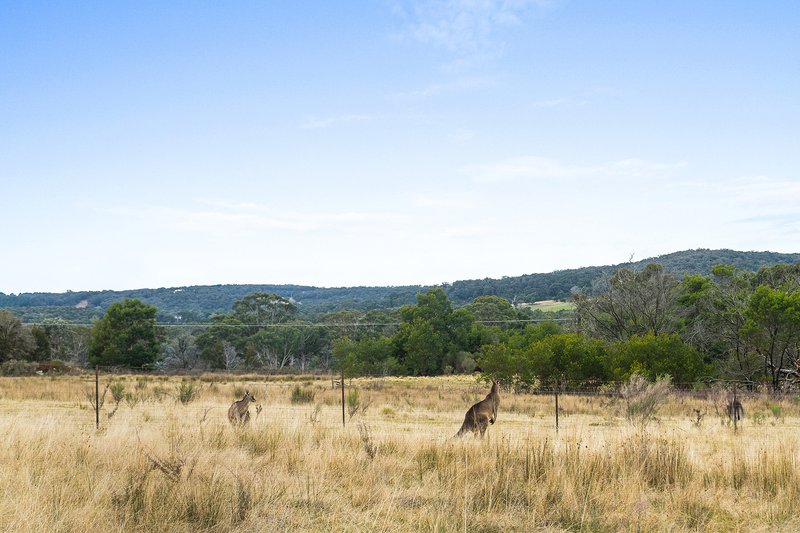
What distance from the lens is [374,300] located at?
16812 centimetres

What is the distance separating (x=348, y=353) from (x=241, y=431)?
53.7 metres

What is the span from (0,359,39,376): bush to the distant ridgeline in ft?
171

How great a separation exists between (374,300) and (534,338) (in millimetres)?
120235

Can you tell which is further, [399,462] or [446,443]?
[446,443]

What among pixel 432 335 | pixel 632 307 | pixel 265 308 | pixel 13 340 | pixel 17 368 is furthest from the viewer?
pixel 265 308

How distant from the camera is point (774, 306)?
34.8 m

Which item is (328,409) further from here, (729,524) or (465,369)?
(465,369)

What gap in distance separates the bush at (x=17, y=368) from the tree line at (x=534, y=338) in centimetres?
20

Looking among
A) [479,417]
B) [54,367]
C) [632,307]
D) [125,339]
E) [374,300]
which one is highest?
[374,300]

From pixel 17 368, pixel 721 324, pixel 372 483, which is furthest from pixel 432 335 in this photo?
pixel 372 483

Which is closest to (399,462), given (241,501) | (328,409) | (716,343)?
(241,501)

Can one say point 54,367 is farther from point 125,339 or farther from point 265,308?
point 265,308

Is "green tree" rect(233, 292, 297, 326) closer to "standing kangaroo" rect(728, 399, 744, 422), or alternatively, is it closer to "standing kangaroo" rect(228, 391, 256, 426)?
"standing kangaroo" rect(728, 399, 744, 422)

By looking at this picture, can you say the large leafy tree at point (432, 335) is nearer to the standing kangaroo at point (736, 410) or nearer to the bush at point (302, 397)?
the bush at point (302, 397)
